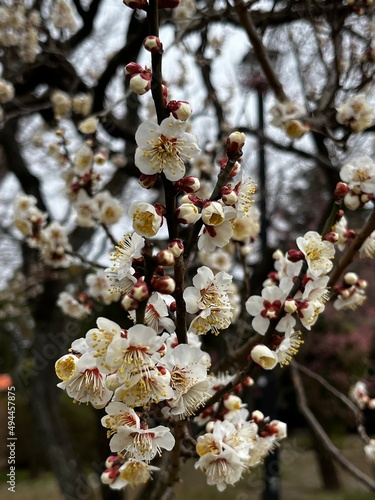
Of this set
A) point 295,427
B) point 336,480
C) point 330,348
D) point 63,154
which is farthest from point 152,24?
point 295,427

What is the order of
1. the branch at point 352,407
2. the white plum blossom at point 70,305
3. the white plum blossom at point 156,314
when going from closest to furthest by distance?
the white plum blossom at point 156,314 < the branch at point 352,407 < the white plum blossom at point 70,305

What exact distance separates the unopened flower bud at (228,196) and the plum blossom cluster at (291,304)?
233mm

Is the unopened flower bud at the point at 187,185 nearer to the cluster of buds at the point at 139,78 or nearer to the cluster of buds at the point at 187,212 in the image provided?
the cluster of buds at the point at 187,212

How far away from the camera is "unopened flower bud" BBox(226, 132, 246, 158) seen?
2.17ft

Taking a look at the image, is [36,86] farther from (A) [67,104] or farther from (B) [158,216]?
(B) [158,216]

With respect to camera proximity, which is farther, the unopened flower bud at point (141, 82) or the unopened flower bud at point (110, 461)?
the unopened flower bud at point (110, 461)

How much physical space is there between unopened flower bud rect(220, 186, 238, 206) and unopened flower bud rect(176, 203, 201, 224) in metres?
0.06

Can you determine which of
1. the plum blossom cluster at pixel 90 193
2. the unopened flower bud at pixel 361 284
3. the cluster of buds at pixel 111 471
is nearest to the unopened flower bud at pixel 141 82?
the cluster of buds at pixel 111 471

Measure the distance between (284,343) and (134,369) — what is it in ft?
1.19

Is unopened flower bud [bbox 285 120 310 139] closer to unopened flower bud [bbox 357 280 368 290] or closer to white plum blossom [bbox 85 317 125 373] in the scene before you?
unopened flower bud [bbox 357 280 368 290]

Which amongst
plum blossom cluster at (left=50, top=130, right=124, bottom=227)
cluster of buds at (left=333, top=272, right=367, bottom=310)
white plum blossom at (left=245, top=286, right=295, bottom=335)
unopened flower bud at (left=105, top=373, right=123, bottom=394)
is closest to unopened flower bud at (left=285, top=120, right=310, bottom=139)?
plum blossom cluster at (left=50, top=130, right=124, bottom=227)

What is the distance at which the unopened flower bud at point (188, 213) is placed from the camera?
2.05ft

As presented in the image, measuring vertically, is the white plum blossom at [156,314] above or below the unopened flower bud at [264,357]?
above

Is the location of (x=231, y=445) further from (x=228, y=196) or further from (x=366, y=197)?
(x=366, y=197)
